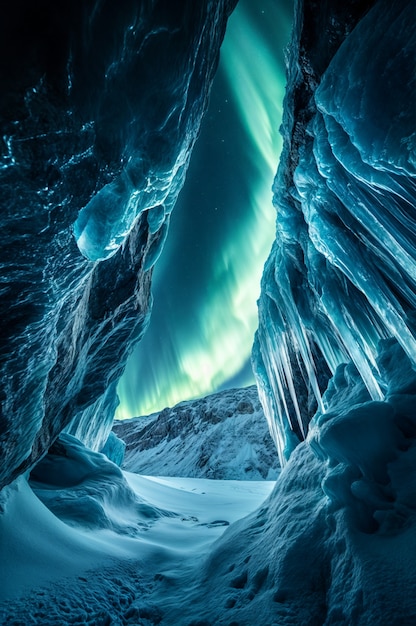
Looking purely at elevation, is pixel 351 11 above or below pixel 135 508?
above

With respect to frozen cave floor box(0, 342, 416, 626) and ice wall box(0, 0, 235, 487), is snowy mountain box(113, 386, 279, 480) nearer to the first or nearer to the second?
frozen cave floor box(0, 342, 416, 626)

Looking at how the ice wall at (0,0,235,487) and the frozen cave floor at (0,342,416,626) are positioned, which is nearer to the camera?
the ice wall at (0,0,235,487)

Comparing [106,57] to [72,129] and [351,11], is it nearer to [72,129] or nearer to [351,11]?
[72,129]

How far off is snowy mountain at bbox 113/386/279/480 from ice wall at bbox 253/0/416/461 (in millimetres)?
29041

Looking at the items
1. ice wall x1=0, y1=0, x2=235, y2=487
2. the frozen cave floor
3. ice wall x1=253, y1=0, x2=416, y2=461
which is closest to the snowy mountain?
ice wall x1=253, y1=0, x2=416, y2=461

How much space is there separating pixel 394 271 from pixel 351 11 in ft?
10.9

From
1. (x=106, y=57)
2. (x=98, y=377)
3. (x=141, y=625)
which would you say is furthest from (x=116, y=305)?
(x=141, y=625)

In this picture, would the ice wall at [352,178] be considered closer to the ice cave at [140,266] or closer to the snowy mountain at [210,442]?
the ice cave at [140,266]

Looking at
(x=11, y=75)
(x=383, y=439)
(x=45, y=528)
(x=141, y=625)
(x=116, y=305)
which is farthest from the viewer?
(x=116, y=305)

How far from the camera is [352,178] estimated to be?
403 centimetres

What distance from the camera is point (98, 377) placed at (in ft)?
24.9

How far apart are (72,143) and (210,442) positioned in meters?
40.0

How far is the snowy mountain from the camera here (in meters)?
32.3

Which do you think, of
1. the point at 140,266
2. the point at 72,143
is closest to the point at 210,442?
the point at 140,266
